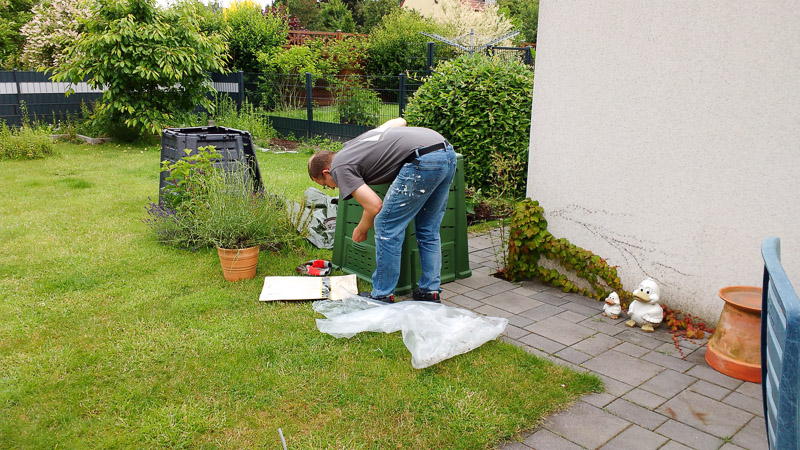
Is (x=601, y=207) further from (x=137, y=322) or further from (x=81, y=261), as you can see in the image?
(x=81, y=261)

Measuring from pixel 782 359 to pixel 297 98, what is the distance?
470 inches

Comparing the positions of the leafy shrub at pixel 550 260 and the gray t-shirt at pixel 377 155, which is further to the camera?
the leafy shrub at pixel 550 260

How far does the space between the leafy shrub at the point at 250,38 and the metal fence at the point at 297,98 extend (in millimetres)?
3164

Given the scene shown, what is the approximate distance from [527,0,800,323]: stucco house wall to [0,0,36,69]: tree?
14.4 m

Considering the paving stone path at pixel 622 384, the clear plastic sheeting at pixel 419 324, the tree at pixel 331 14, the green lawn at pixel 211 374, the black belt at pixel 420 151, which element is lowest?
the paving stone path at pixel 622 384

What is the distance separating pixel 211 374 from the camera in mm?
3148

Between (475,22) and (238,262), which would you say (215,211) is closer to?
(238,262)

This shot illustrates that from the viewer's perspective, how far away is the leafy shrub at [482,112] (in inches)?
258

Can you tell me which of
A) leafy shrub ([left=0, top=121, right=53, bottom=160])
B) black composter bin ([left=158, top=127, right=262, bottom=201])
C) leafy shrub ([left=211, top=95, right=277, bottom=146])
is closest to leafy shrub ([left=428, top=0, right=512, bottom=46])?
leafy shrub ([left=211, top=95, right=277, bottom=146])

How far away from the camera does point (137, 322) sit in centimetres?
374

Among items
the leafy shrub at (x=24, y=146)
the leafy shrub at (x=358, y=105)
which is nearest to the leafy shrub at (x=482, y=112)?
the leafy shrub at (x=358, y=105)

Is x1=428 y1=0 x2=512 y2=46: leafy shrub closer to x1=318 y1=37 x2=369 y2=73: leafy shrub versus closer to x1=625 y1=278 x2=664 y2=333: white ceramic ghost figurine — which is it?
x1=318 y1=37 x2=369 y2=73: leafy shrub

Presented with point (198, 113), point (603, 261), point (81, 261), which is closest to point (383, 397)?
point (603, 261)

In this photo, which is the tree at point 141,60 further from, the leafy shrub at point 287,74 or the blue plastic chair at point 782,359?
the blue plastic chair at point 782,359
